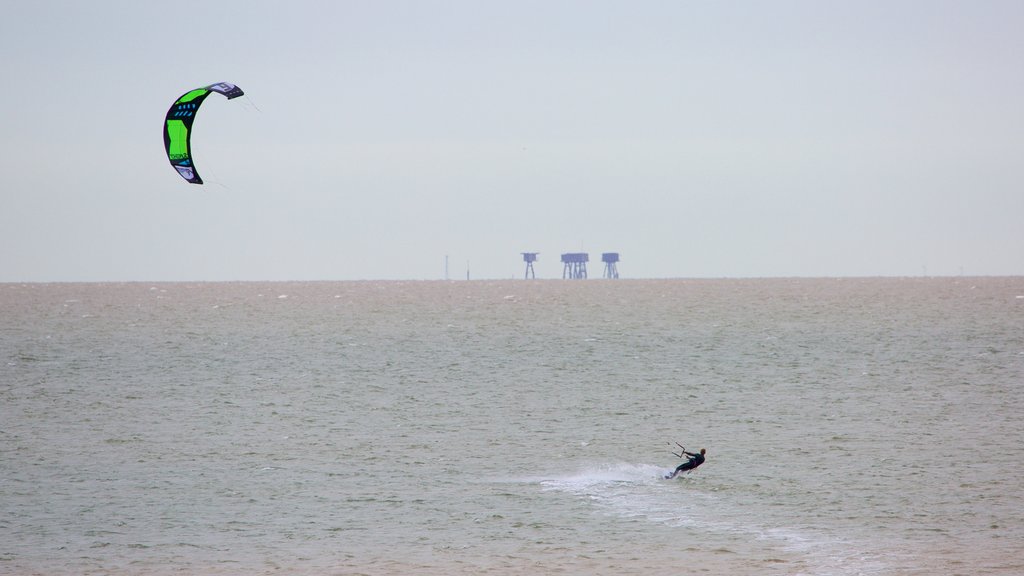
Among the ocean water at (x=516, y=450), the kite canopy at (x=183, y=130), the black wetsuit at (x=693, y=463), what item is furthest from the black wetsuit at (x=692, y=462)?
the kite canopy at (x=183, y=130)

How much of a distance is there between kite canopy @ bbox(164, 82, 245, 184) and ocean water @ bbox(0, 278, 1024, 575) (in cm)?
545

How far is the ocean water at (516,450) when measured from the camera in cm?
1736

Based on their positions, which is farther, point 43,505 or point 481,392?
point 481,392

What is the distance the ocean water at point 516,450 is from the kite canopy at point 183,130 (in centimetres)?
545

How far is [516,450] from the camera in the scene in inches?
1011

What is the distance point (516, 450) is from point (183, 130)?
8759 mm

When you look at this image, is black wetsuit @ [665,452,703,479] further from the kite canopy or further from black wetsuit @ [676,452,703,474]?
the kite canopy

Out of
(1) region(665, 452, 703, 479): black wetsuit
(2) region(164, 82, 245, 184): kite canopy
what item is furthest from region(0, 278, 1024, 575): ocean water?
(2) region(164, 82, 245, 184): kite canopy

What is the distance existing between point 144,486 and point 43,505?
2.00 metres

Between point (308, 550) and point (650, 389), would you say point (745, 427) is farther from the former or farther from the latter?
point (308, 550)

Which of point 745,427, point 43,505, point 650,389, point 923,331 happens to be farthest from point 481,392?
point 923,331

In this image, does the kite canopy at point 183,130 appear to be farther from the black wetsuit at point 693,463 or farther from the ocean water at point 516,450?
the black wetsuit at point 693,463

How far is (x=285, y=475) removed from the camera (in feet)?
77.0

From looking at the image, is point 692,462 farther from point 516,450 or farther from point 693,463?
point 516,450
